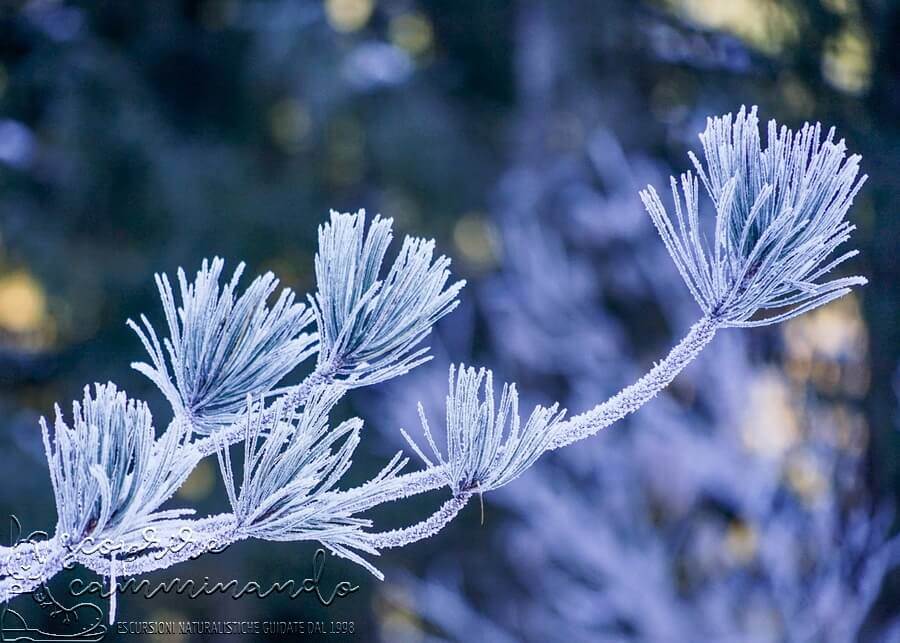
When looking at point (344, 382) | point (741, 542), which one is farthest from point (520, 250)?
point (344, 382)

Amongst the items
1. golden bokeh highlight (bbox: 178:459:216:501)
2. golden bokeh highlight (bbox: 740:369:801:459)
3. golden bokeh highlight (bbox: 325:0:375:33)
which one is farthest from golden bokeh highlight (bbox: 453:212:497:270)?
golden bokeh highlight (bbox: 740:369:801:459)

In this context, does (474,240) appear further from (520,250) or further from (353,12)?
(520,250)

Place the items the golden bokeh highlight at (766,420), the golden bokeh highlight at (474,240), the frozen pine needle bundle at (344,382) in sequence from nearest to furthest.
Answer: the frozen pine needle bundle at (344,382)
the golden bokeh highlight at (766,420)
the golden bokeh highlight at (474,240)

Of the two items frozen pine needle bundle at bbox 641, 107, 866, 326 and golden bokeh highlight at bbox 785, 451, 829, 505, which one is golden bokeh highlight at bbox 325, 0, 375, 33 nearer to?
golden bokeh highlight at bbox 785, 451, 829, 505

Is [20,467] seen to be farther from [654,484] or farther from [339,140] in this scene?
[654,484]

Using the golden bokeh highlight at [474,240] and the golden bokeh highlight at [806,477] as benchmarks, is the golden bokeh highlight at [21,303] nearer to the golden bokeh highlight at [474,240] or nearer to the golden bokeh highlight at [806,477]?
the golden bokeh highlight at [474,240]
